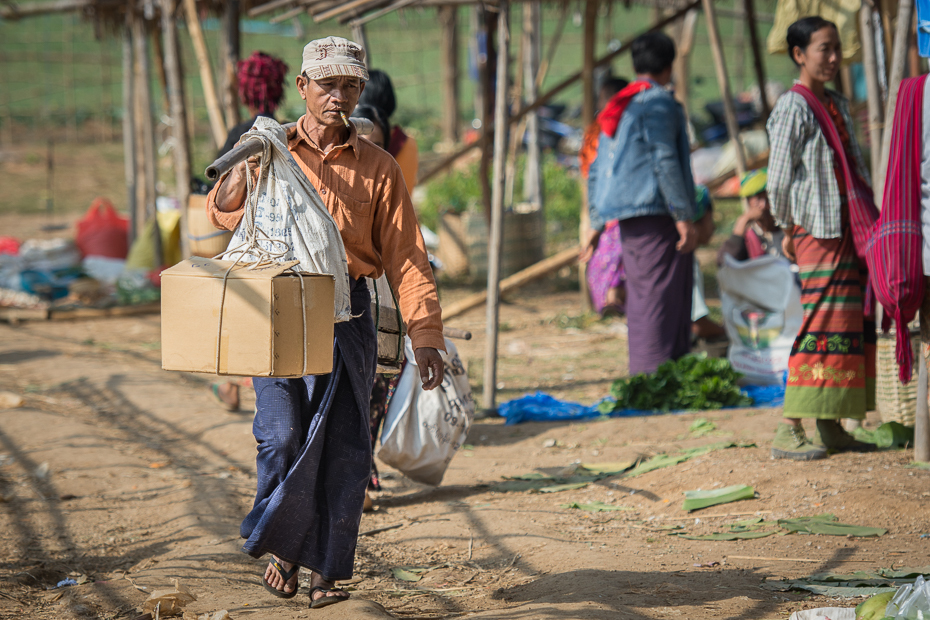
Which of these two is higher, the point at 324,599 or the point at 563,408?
the point at 563,408

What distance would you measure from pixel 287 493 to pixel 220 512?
1384 mm

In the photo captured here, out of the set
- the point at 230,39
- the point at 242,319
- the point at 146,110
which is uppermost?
the point at 230,39

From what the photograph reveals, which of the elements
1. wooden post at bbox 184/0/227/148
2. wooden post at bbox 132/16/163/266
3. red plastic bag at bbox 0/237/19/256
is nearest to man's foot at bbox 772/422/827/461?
wooden post at bbox 184/0/227/148

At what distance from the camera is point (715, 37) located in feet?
20.3

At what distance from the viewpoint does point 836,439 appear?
4.07 metres

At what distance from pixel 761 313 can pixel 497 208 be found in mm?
1851

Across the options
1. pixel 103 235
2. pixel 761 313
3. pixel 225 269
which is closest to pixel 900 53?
pixel 761 313

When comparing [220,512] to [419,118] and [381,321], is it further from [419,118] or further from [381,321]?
[419,118]

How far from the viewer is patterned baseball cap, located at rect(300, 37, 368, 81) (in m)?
2.61

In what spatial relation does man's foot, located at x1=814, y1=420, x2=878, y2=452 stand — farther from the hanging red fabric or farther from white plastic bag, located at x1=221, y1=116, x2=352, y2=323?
white plastic bag, located at x1=221, y1=116, x2=352, y2=323

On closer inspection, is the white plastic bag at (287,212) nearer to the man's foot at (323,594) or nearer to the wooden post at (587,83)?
the man's foot at (323,594)

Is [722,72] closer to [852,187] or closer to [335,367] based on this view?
[852,187]

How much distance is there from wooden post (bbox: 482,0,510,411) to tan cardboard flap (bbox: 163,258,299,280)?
3.05 m

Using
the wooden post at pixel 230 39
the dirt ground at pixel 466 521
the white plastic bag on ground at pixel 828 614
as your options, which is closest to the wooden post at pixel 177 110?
the wooden post at pixel 230 39
